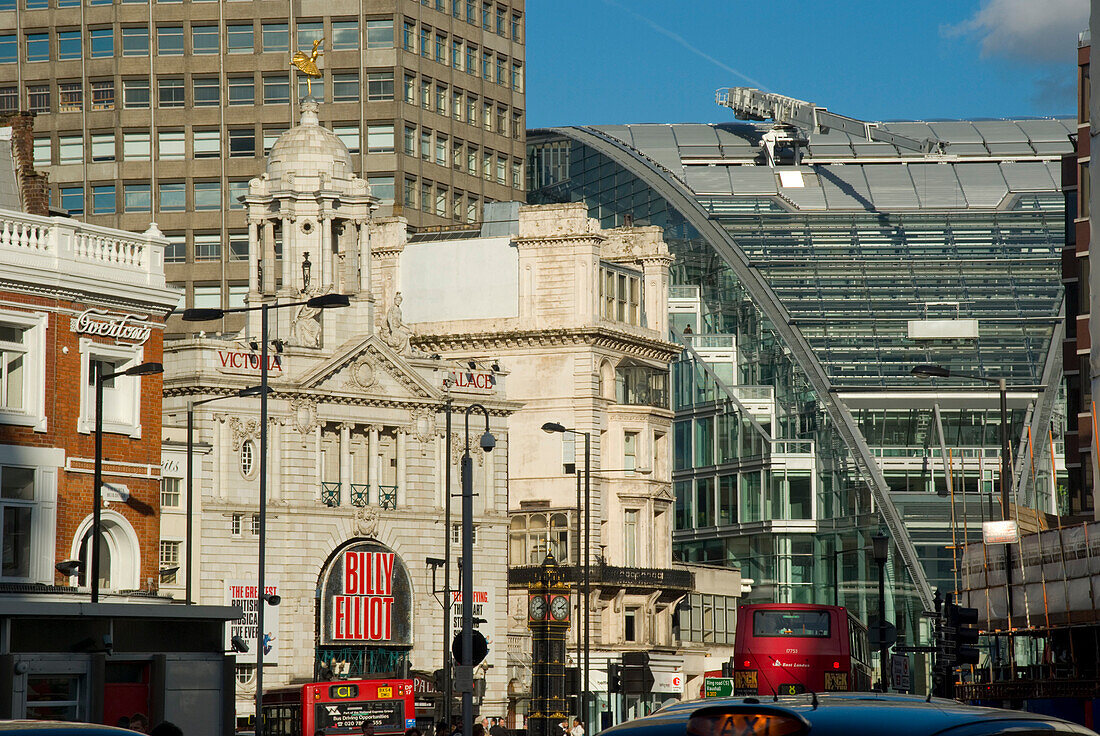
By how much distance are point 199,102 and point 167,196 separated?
6.38 m

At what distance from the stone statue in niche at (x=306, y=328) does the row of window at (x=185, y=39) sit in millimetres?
44209

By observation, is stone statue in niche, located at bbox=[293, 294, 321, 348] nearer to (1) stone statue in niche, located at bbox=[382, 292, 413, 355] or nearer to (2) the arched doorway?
(1) stone statue in niche, located at bbox=[382, 292, 413, 355]

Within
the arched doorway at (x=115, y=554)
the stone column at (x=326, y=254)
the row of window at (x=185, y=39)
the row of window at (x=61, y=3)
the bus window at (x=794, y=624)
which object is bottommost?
the bus window at (x=794, y=624)

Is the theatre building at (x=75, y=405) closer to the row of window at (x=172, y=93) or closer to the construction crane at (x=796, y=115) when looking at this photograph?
the row of window at (x=172, y=93)

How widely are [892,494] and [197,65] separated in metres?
51.4

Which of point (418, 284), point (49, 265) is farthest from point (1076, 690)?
point (418, 284)

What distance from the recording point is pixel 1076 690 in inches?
1634

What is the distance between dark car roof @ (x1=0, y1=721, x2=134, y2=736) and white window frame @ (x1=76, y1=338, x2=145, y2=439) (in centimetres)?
4015

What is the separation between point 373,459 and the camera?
283 feet

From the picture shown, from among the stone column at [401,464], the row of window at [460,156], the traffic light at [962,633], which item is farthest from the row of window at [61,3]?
the traffic light at [962,633]

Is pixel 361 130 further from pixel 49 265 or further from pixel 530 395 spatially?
pixel 49 265

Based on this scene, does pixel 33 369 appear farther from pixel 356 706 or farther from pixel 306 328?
pixel 306 328

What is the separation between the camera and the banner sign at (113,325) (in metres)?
49.9

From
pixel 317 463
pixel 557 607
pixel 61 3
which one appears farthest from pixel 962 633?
pixel 61 3
